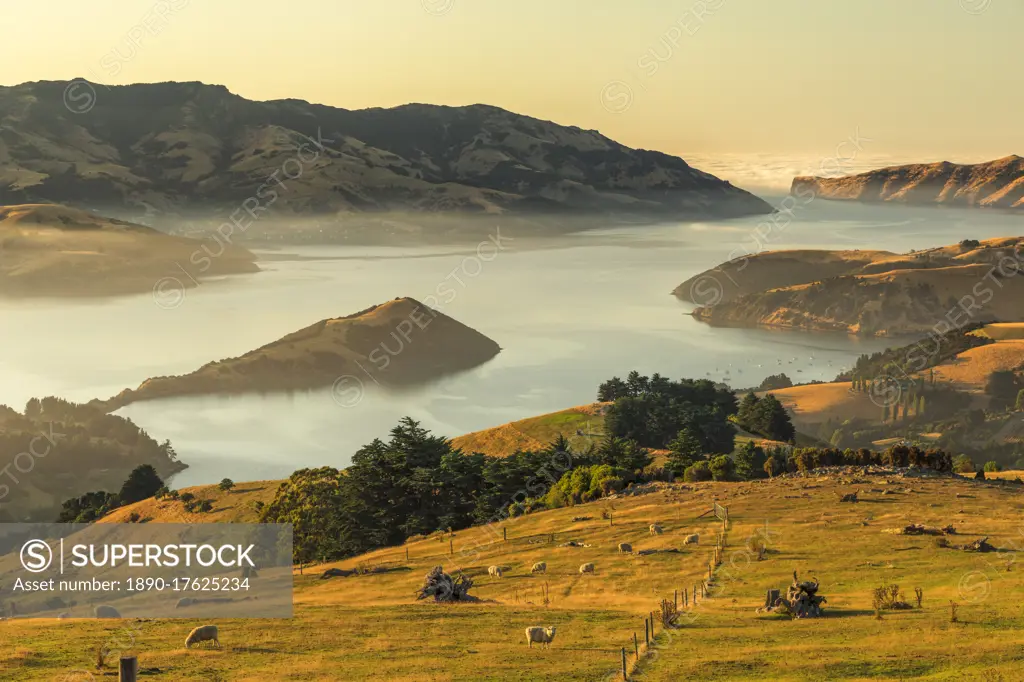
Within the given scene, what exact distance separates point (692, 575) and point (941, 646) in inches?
710

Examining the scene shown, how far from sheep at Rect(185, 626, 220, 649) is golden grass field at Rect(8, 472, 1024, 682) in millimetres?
775

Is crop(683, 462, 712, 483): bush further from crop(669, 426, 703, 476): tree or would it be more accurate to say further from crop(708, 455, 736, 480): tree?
crop(669, 426, 703, 476): tree

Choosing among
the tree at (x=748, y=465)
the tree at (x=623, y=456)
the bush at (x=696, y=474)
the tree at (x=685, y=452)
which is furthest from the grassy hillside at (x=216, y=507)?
the tree at (x=748, y=465)

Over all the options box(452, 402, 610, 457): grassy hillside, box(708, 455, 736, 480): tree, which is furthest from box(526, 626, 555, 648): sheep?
box(452, 402, 610, 457): grassy hillside

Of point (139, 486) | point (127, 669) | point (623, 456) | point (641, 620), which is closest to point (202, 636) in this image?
point (127, 669)

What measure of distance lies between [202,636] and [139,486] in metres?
140

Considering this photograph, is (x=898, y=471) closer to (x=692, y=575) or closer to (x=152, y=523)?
(x=692, y=575)

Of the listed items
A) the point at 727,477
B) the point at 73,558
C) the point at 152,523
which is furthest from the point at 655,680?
the point at 152,523

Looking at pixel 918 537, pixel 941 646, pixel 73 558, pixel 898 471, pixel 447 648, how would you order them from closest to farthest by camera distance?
pixel 941 646
pixel 447 648
pixel 918 537
pixel 898 471
pixel 73 558

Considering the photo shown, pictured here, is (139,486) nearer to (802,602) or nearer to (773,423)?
(773,423)

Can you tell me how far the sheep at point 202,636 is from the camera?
38625mm

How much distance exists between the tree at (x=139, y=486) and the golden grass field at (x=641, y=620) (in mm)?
112181

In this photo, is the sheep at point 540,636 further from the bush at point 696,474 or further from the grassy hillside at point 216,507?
the grassy hillside at point 216,507

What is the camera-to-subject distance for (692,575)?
50.9 m
